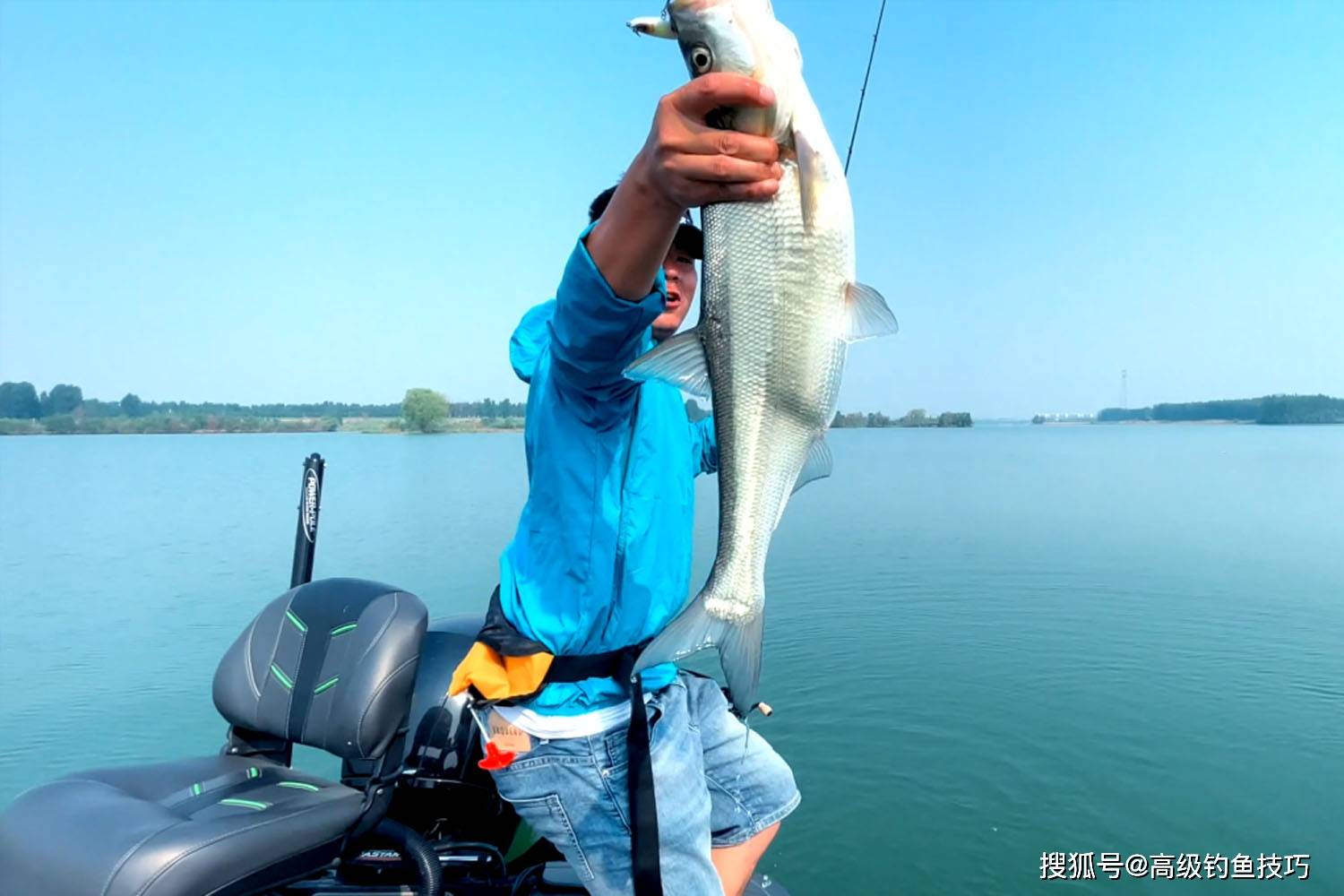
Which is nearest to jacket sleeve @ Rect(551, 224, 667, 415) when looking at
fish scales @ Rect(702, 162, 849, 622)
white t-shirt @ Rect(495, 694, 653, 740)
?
fish scales @ Rect(702, 162, 849, 622)

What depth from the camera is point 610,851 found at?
2391mm

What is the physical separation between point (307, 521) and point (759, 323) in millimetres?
4864

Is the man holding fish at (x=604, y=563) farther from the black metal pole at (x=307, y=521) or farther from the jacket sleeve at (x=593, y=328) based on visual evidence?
the black metal pole at (x=307, y=521)

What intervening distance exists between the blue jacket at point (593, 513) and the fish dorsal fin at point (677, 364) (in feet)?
0.27

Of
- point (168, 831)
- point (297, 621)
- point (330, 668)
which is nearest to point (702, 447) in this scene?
point (330, 668)

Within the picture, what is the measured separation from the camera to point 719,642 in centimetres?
209

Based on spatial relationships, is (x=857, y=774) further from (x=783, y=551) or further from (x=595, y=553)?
(x=783, y=551)

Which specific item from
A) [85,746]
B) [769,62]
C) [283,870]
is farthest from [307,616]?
[85,746]

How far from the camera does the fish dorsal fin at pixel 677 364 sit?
5.99 feet

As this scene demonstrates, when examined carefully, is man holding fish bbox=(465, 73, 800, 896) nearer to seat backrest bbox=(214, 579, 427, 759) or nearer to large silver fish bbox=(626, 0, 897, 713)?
large silver fish bbox=(626, 0, 897, 713)

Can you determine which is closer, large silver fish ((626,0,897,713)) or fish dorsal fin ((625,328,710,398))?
large silver fish ((626,0,897,713))

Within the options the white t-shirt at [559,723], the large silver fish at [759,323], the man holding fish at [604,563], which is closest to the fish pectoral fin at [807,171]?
the large silver fish at [759,323]

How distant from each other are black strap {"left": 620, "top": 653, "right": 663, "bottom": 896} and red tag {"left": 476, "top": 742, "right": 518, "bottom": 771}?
0.34 metres

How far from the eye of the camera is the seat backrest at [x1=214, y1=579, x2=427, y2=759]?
3438mm
